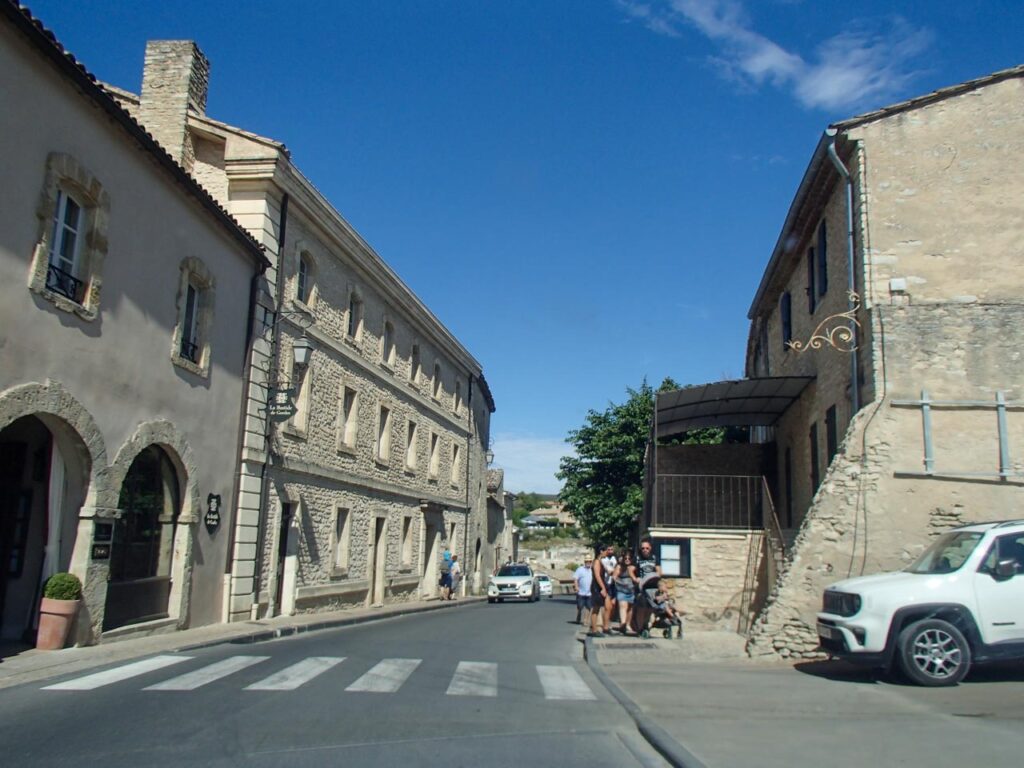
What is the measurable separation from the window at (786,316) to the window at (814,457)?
347cm

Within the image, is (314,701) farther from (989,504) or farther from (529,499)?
(529,499)

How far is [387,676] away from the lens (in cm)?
928

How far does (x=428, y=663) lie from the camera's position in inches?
415

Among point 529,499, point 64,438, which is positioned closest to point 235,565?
point 64,438

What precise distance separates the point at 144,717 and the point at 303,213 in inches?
536

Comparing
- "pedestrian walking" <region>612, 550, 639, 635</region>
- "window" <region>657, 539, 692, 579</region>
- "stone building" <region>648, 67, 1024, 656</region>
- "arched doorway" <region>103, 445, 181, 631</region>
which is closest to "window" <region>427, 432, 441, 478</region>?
"window" <region>657, 539, 692, 579</region>

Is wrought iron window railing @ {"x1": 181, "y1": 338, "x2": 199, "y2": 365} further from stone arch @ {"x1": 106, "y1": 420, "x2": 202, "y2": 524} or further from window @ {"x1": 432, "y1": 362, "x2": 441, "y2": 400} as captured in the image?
window @ {"x1": 432, "y1": 362, "x2": 441, "y2": 400}

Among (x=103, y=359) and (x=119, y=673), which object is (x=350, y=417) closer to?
(x=103, y=359)

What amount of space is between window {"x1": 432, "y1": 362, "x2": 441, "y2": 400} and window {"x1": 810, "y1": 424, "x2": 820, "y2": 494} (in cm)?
1594

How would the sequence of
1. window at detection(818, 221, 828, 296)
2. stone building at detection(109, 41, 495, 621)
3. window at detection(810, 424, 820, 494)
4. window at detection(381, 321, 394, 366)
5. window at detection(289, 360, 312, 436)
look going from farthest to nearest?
window at detection(381, 321, 394, 366) < window at detection(289, 360, 312, 436) < stone building at detection(109, 41, 495, 621) < window at detection(810, 424, 820, 494) < window at detection(818, 221, 828, 296)

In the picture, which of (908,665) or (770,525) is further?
(770,525)

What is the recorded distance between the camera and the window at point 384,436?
24.7 m

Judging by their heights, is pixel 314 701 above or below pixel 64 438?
below

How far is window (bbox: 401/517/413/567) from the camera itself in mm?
26672
